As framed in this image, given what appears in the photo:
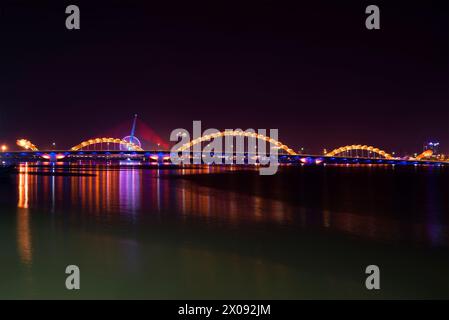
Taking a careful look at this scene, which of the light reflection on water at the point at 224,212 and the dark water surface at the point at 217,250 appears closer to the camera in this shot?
the dark water surface at the point at 217,250

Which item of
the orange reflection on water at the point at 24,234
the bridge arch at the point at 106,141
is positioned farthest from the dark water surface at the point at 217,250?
the bridge arch at the point at 106,141

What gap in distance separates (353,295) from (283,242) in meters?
3.94

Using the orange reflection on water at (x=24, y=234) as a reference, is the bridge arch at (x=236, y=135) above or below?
above

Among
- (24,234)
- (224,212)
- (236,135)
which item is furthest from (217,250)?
(236,135)

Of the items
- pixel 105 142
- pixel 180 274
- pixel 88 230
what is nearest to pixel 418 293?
pixel 180 274

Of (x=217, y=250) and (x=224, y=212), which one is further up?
(x=224, y=212)

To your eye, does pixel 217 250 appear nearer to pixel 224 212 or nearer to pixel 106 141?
pixel 224 212

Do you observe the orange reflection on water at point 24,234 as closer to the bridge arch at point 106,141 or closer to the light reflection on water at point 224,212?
the light reflection on water at point 224,212

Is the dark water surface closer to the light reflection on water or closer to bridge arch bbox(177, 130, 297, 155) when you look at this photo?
the light reflection on water

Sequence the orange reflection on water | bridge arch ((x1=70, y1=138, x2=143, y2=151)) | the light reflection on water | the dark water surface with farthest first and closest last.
A: bridge arch ((x1=70, y1=138, x2=143, y2=151)), the light reflection on water, the orange reflection on water, the dark water surface

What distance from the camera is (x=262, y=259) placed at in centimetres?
941

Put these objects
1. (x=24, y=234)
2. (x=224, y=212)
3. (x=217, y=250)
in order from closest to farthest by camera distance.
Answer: (x=217, y=250) → (x=24, y=234) → (x=224, y=212)

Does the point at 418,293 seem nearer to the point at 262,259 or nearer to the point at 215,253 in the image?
the point at 262,259

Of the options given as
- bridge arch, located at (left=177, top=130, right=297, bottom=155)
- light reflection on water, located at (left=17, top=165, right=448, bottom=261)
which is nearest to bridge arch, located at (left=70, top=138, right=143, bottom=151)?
bridge arch, located at (left=177, top=130, right=297, bottom=155)
